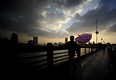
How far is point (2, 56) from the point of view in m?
3.75

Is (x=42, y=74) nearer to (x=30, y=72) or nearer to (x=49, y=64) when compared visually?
(x=49, y=64)

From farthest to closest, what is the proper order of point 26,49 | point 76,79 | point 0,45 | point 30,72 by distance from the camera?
point 76,79 → point 30,72 → point 26,49 → point 0,45

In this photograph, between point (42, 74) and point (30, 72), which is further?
point (42, 74)

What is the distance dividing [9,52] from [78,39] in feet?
23.0

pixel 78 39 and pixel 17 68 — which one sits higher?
pixel 78 39

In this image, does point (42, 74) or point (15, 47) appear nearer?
point (15, 47)

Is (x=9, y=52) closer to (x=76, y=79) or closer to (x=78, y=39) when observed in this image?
(x=76, y=79)

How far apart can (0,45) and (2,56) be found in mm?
467

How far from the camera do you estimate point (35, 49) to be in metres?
5.34

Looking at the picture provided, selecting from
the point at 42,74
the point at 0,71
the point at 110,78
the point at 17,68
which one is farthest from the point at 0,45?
the point at 110,78

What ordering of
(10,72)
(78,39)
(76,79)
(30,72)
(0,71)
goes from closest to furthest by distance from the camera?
1. (0,71)
2. (10,72)
3. (30,72)
4. (76,79)
5. (78,39)

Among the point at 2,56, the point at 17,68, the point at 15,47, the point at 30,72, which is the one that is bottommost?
the point at 30,72

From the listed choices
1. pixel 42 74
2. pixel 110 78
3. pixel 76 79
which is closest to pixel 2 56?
pixel 42 74

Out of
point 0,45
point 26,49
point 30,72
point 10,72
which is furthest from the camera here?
point 30,72
